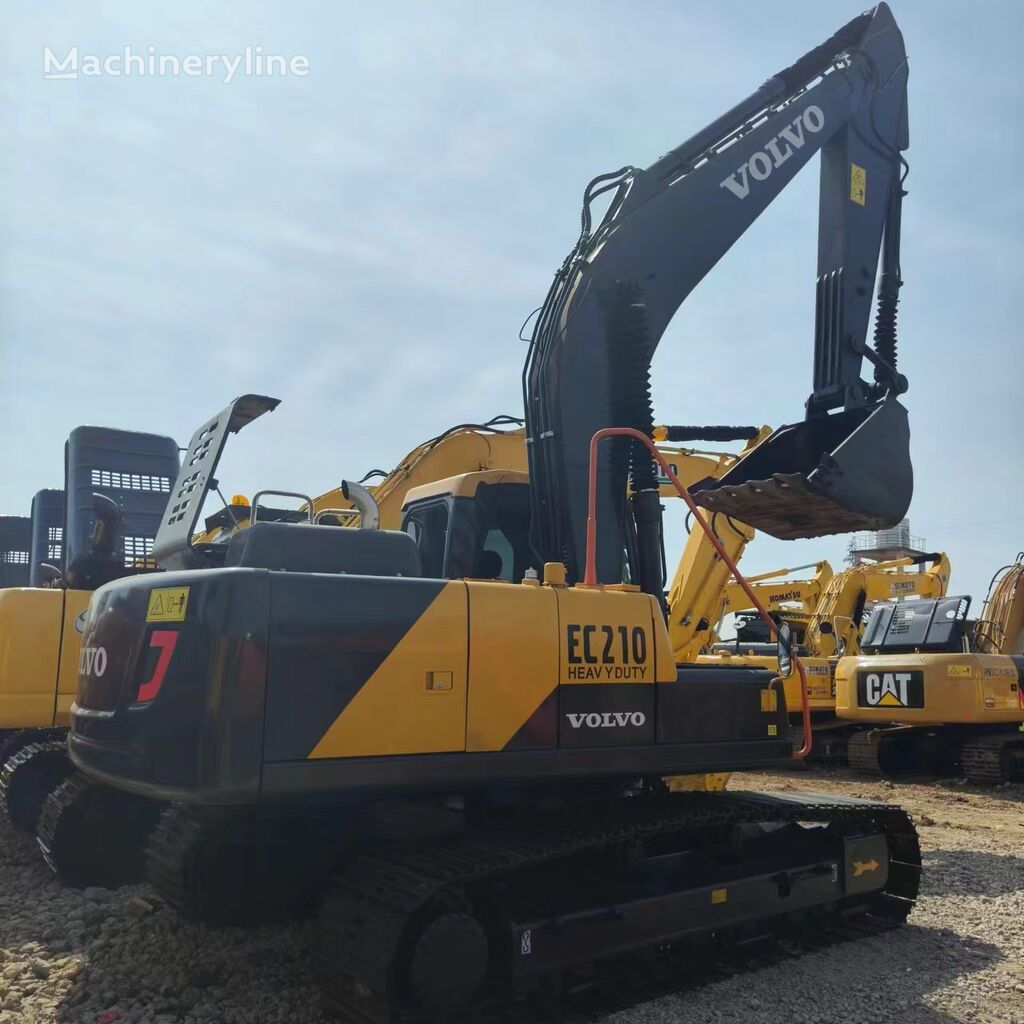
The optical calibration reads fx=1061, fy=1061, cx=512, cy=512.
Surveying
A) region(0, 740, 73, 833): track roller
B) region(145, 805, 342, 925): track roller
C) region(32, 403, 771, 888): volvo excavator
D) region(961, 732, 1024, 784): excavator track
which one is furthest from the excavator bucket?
region(961, 732, 1024, 784): excavator track

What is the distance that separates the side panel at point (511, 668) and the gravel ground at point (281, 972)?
3.80 ft

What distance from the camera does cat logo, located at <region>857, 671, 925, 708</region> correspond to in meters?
11.6

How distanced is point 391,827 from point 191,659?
1089 millimetres

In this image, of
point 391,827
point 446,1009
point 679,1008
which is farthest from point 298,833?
point 679,1008

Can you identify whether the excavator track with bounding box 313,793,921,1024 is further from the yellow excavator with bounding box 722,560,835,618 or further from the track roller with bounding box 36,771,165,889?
the yellow excavator with bounding box 722,560,835,618

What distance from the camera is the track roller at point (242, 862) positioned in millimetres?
4281

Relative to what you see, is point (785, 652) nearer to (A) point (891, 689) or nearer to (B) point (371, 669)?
(B) point (371, 669)

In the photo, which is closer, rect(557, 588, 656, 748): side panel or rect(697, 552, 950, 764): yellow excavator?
rect(557, 588, 656, 748): side panel

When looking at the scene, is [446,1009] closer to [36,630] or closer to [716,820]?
[716,820]

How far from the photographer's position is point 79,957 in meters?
4.71

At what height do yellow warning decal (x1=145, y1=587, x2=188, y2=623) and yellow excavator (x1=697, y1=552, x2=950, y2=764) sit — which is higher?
yellow excavator (x1=697, y1=552, x2=950, y2=764)

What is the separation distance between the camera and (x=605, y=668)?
161 inches

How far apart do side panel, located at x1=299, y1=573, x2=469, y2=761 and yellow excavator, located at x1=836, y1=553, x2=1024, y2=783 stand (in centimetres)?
921

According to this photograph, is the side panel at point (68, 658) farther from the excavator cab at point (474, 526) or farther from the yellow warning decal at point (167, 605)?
the yellow warning decal at point (167, 605)
